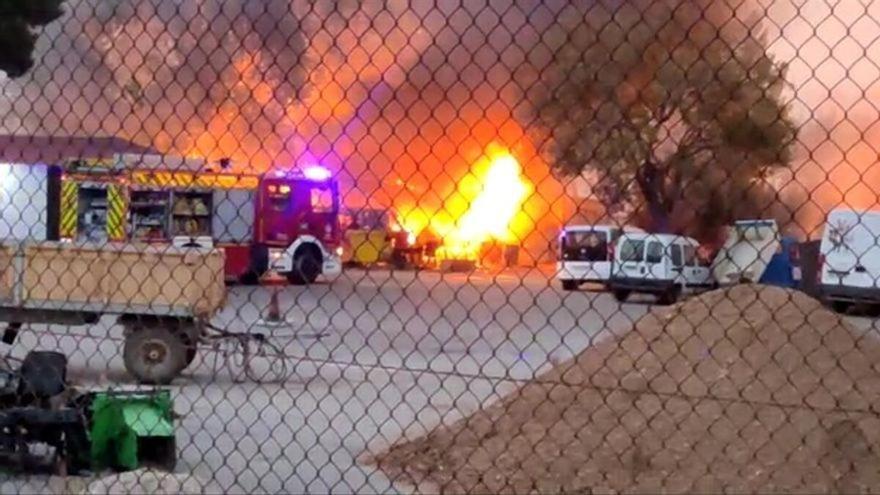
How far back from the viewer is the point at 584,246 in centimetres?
2636

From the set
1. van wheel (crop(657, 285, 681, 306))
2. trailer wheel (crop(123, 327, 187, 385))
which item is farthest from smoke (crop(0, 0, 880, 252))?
van wheel (crop(657, 285, 681, 306))

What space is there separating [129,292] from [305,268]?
14618mm

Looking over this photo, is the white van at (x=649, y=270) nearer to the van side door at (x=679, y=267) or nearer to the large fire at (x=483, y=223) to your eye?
the van side door at (x=679, y=267)

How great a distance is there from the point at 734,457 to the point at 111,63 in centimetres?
540

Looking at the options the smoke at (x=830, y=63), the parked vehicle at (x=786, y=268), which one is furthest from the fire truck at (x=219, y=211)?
the smoke at (x=830, y=63)

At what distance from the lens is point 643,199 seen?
1102 centimetres

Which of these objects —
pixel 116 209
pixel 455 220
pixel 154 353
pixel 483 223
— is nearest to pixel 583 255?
pixel 483 223

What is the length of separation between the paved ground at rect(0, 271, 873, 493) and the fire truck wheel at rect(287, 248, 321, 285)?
5.63 ft

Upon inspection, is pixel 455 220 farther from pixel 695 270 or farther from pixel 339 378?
pixel 695 270

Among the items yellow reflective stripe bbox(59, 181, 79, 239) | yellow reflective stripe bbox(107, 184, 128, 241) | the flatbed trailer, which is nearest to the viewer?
the flatbed trailer

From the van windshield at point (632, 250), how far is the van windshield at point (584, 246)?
2016 mm

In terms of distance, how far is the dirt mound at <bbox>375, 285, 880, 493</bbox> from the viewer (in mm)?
8305

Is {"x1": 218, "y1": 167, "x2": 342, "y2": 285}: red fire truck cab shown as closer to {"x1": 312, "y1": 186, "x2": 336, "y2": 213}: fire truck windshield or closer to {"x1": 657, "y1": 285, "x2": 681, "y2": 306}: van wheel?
{"x1": 312, "y1": 186, "x2": 336, "y2": 213}: fire truck windshield

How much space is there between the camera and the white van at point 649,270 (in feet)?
59.6
